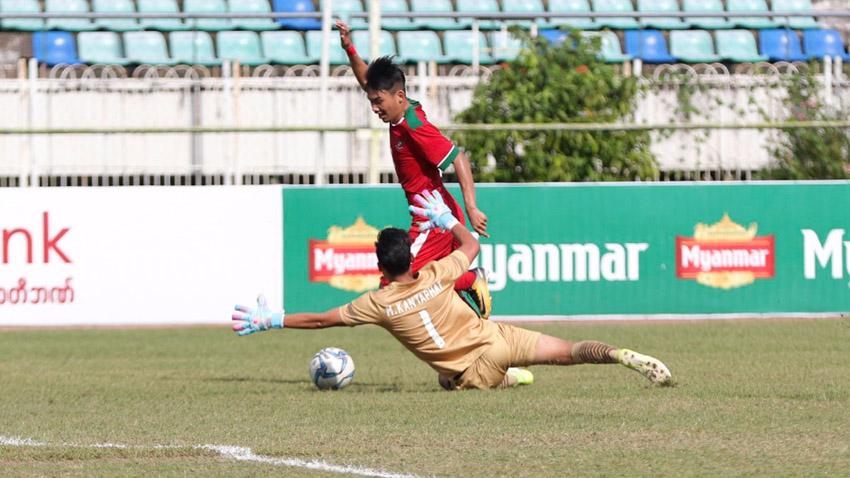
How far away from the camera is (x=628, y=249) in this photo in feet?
52.9

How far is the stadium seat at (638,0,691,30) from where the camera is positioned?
26.1 m

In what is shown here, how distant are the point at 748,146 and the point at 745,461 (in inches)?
508

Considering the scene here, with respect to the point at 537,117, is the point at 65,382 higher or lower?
lower

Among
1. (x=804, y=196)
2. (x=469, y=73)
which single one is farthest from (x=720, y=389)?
(x=469, y=73)

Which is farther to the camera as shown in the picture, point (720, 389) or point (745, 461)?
point (720, 389)

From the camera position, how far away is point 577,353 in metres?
9.16

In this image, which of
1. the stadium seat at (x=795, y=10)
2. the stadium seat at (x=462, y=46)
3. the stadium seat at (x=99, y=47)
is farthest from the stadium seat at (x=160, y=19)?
the stadium seat at (x=795, y=10)

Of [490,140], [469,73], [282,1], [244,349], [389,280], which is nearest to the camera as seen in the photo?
[389,280]

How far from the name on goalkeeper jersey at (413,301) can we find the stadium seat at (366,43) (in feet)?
52.1

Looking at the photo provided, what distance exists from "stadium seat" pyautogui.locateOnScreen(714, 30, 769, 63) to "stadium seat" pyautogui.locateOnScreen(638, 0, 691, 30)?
67 cm

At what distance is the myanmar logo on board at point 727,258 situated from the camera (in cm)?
1609

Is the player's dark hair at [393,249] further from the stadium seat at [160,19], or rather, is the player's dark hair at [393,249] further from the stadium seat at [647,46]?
the stadium seat at [647,46]

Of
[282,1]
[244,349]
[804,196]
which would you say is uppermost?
[282,1]

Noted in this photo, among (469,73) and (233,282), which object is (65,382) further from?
(469,73)
